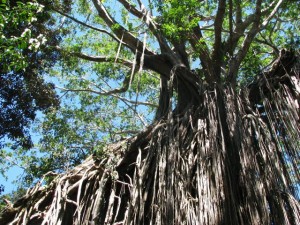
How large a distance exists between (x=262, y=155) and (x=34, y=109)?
2.89 meters

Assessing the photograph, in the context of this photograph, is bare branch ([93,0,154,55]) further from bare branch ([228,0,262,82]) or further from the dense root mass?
the dense root mass

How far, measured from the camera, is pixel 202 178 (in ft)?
12.5

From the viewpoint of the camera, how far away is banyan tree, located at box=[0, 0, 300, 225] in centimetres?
364

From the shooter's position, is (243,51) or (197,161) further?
(243,51)

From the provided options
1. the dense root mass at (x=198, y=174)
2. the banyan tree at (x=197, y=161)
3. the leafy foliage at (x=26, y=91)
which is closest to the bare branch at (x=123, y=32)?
the banyan tree at (x=197, y=161)

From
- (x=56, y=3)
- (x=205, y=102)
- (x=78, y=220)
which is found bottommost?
(x=78, y=220)

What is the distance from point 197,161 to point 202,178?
0.30m

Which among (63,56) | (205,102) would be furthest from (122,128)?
(205,102)

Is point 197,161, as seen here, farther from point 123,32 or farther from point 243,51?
point 123,32

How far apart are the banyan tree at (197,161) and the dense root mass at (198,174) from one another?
0.01 m

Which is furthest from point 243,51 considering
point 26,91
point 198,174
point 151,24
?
point 26,91

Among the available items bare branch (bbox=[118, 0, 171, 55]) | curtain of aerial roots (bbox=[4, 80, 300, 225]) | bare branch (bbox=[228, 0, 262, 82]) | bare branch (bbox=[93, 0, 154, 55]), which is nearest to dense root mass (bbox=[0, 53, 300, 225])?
curtain of aerial roots (bbox=[4, 80, 300, 225])

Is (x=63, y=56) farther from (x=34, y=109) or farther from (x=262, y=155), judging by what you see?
(x=262, y=155)

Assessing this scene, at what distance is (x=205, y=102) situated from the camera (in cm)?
462
